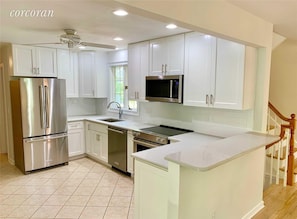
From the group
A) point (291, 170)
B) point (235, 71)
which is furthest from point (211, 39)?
point (291, 170)

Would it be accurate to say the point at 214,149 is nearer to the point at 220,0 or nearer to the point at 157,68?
the point at 220,0

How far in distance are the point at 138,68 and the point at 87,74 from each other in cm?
172

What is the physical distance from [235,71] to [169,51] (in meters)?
1.12

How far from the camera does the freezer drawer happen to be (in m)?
4.12

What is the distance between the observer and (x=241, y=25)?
7.29ft

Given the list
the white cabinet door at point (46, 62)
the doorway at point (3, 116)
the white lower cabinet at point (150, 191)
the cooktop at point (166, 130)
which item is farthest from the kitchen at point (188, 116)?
the doorway at point (3, 116)

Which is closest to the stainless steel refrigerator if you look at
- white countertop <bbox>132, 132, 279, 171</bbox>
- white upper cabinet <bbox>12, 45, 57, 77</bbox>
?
white upper cabinet <bbox>12, 45, 57, 77</bbox>

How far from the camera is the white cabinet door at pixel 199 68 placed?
9.74ft

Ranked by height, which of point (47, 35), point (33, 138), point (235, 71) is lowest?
point (33, 138)

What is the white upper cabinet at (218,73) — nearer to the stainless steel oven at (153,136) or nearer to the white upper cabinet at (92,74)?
the stainless steel oven at (153,136)

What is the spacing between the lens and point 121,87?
514 centimetres

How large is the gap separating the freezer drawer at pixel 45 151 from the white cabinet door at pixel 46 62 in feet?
4.32

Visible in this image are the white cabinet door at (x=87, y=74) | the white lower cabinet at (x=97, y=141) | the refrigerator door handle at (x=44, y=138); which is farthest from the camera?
the white cabinet door at (x=87, y=74)

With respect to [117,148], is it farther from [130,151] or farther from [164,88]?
[164,88]
